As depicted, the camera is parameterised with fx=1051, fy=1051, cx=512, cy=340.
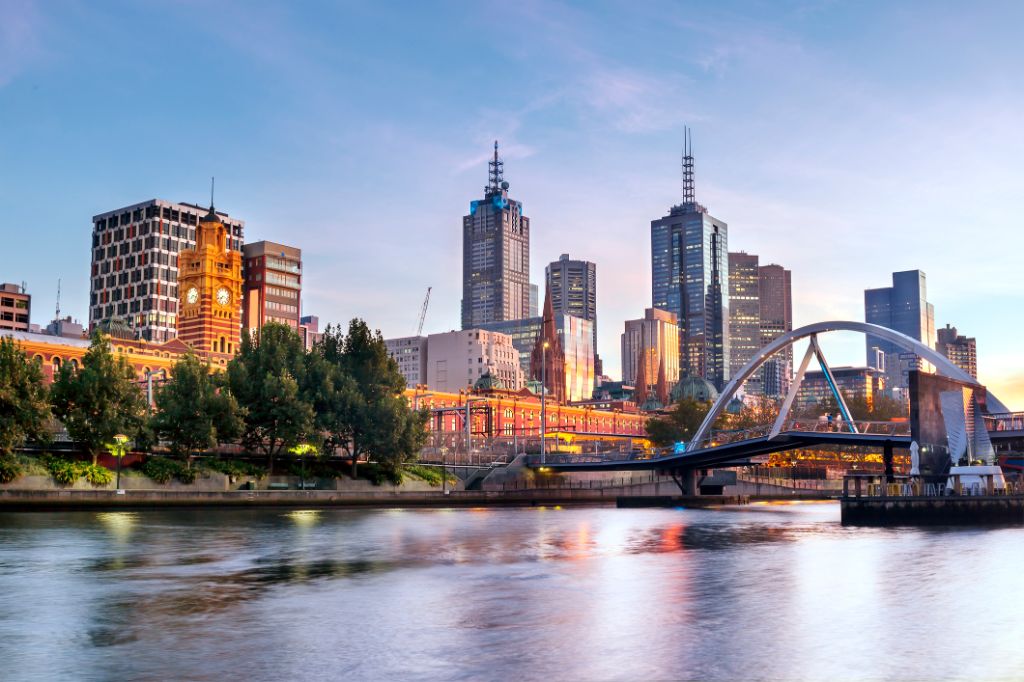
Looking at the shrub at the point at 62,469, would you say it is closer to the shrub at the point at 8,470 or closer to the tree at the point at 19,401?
the tree at the point at 19,401

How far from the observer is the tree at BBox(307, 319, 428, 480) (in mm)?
107625

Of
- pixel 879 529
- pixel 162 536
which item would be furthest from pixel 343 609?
pixel 879 529

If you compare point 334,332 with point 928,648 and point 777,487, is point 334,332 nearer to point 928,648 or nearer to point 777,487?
point 777,487

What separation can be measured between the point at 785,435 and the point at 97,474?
64373mm

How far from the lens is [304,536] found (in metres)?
59.7

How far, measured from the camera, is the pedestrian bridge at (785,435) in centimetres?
10394

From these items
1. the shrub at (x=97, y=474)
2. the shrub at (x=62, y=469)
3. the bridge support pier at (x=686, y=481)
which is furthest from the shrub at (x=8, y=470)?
the bridge support pier at (x=686, y=481)

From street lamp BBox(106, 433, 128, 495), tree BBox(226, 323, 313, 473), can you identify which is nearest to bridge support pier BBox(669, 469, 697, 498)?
tree BBox(226, 323, 313, 473)

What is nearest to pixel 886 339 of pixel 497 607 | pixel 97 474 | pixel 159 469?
pixel 159 469

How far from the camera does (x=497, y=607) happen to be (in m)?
31.0

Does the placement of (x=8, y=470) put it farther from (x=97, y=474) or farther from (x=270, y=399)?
(x=270, y=399)

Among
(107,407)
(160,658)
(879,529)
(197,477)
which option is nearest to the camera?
(160,658)

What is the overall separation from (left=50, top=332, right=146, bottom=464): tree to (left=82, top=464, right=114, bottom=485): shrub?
4.08 feet

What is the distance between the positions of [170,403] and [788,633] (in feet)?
254
